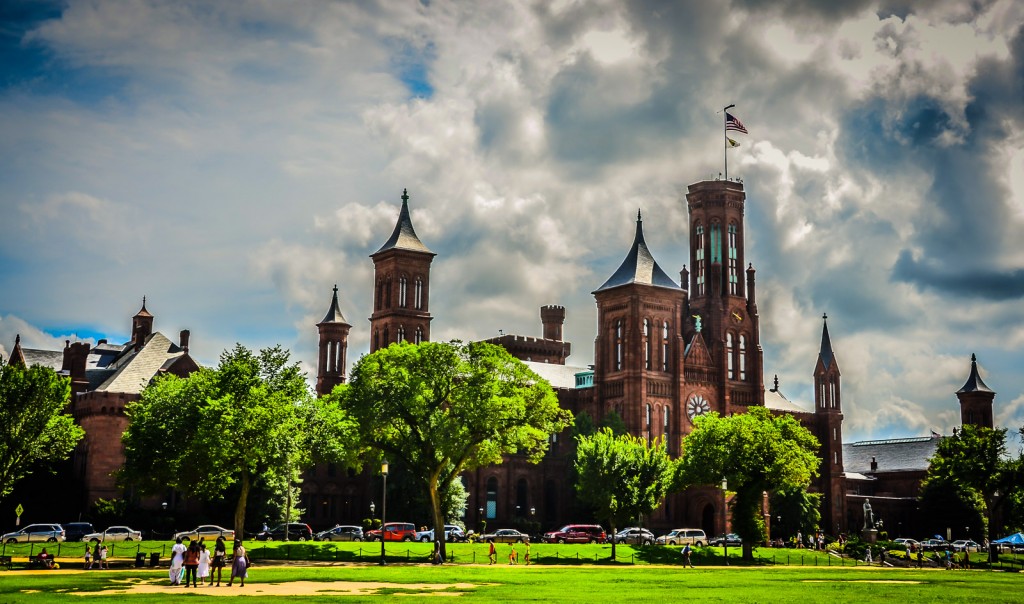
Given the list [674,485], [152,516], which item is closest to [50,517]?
[152,516]

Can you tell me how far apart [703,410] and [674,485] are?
33596 millimetres

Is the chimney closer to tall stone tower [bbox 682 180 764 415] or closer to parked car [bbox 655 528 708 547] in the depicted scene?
tall stone tower [bbox 682 180 764 415]

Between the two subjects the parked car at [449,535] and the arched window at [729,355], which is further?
the arched window at [729,355]

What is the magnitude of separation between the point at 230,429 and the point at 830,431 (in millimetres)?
88879

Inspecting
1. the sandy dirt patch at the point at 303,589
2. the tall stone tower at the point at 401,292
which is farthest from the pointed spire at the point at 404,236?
Answer: the sandy dirt patch at the point at 303,589

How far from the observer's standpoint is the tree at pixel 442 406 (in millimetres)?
73625

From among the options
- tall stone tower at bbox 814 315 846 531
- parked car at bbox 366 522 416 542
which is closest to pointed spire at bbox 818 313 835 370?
tall stone tower at bbox 814 315 846 531

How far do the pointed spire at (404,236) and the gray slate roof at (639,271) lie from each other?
21143 millimetres

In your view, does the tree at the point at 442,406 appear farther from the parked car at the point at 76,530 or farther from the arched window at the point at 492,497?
the arched window at the point at 492,497

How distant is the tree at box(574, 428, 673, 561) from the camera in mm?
84375

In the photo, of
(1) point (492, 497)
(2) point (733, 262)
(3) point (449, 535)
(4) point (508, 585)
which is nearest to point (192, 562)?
(4) point (508, 585)

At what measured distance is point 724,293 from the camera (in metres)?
128

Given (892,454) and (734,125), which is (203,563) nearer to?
(734,125)

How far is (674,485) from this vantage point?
289 feet
